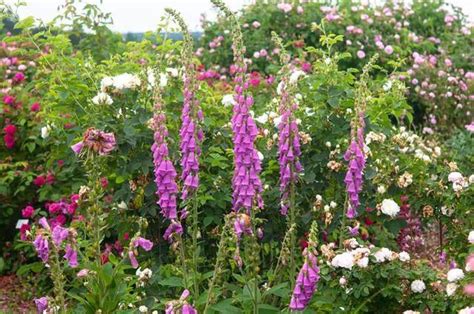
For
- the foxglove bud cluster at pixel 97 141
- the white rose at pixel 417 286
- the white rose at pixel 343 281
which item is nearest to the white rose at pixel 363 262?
the white rose at pixel 343 281

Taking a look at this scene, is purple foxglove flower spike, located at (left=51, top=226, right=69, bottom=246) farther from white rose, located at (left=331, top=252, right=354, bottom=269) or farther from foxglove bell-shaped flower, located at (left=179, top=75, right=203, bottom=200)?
white rose, located at (left=331, top=252, right=354, bottom=269)

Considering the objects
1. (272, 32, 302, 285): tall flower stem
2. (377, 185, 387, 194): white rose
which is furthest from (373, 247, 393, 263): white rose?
(377, 185, 387, 194): white rose

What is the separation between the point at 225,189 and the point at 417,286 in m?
1.46

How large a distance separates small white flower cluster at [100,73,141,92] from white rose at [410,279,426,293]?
6.79ft

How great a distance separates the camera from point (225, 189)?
5.44 m

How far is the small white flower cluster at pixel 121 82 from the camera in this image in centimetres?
539

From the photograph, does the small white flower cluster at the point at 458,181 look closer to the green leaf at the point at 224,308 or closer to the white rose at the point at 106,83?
the green leaf at the point at 224,308

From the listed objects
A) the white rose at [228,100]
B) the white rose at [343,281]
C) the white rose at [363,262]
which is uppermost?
the white rose at [228,100]

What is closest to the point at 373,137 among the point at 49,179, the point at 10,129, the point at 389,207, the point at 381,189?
the point at 381,189

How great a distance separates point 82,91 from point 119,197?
75 centimetres

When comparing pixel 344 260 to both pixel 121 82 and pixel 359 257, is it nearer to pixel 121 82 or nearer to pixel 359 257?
pixel 359 257

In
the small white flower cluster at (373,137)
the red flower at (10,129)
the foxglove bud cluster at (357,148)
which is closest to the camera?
the foxglove bud cluster at (357,148)

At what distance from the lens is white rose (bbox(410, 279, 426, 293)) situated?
4.43m

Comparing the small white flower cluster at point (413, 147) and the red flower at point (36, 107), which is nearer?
the small white flower cluster at point (413, 147)
